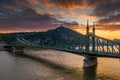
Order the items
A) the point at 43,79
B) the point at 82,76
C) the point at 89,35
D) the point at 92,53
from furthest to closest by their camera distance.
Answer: the point at 89,35
the point at 92,53
the point at 82,76
the point at 43,79

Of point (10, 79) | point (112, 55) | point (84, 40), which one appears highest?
point (84, 40)

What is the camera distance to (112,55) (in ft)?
220

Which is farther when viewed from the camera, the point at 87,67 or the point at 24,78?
the point at 87,67

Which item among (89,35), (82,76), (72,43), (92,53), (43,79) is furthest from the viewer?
(72,43)

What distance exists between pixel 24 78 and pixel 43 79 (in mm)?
5955

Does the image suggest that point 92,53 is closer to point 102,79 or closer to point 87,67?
point 87,67

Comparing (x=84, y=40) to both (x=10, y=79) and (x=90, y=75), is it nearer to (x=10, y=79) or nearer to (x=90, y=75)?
(x=90, y=75)

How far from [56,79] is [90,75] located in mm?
11981

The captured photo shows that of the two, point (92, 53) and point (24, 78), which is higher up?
point (92, 53)

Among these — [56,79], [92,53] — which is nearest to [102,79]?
[56,79]

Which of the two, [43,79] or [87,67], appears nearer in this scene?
[43,79]

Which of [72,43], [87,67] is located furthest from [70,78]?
[72,43]

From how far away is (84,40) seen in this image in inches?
3937

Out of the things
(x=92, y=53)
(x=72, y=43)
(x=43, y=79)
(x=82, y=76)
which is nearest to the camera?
(x=43, y=79)
